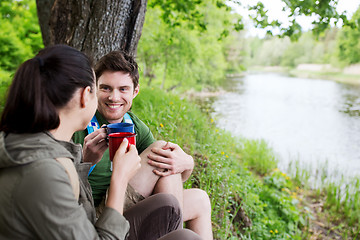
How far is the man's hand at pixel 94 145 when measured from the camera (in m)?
1.61

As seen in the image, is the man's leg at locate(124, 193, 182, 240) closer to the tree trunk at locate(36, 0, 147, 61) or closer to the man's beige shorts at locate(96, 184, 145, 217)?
the man's beige shorts at locate(96, 184, 145, 217)

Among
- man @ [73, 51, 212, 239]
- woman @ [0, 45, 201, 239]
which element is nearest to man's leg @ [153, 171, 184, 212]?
man @ [73, 51, 212, 239]

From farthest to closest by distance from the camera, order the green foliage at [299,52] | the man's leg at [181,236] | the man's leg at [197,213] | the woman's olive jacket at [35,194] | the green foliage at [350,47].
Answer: the green foliage at [299,52], the green foliage at [350,47], the man's leg at [197,213], the man's leg at [181,236], the woman's olive jacket at [35,194]

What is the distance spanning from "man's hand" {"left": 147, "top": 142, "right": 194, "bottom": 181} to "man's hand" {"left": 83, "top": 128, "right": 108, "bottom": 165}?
0.32m

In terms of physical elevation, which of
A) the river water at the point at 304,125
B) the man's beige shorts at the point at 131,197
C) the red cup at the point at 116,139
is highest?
the red cup at the point at 116,139

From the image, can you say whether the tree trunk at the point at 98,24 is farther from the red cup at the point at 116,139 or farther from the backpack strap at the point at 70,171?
the backpack strap at the point at 70,171

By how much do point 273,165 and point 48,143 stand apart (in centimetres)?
556

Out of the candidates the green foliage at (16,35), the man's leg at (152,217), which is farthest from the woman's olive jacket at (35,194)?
the green foliage at (16,35)

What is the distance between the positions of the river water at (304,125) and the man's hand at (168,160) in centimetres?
348

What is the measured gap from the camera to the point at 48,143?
1042 mm

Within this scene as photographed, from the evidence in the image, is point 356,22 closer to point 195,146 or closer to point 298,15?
point 298,15

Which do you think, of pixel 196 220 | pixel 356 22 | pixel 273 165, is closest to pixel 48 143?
pixel 196 220

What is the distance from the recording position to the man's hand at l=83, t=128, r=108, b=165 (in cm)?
161

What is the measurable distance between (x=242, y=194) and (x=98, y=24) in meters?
2.59
